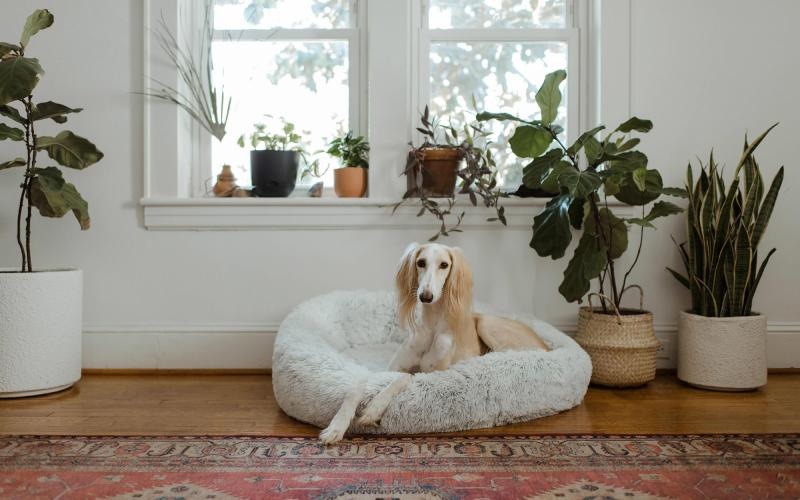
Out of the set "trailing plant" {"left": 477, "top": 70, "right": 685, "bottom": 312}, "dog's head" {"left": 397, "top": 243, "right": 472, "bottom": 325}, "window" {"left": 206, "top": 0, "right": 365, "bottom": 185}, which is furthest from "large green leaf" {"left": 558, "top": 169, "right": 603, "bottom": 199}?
"window" {"left": 206, "top": 0, "right": 365, "bottom": 185}

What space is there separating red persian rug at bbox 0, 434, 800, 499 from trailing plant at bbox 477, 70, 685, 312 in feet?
2.96

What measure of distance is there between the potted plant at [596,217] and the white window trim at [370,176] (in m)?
0.36

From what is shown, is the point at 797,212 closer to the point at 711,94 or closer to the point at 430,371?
Result: the point at 711,94

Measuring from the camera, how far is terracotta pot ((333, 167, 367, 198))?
3.14 m

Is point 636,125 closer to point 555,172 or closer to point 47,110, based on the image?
point 555,172

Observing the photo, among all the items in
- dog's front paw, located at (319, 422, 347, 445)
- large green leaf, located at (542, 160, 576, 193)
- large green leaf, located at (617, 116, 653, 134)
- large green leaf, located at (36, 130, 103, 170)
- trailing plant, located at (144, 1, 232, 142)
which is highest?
trailing plant, located at (144, 1, 232, 142)

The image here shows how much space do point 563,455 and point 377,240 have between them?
154cm

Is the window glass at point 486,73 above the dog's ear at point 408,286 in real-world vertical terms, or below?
above

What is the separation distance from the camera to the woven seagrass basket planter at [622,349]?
8.82 ft

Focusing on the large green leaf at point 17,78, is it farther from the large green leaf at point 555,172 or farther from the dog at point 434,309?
the large green leaf at point 555,172

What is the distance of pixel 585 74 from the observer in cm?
329

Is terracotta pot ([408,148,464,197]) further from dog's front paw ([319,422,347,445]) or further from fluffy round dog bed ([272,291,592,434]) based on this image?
dog's front paw ([319,422,347,445])

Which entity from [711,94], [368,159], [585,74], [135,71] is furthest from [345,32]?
[711,94]

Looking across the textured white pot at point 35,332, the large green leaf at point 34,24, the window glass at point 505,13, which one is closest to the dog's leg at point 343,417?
the textured white pot at point 35,332
